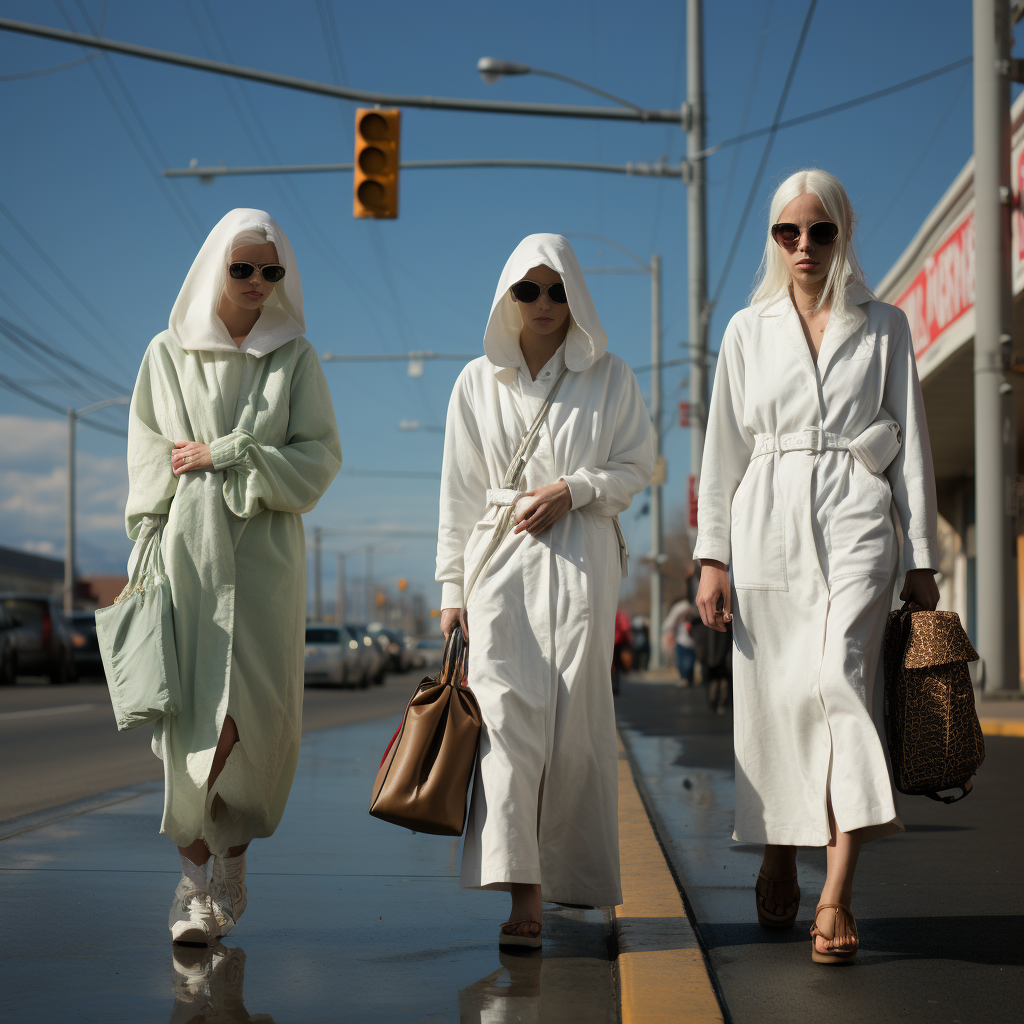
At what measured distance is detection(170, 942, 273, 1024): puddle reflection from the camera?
3217 mm

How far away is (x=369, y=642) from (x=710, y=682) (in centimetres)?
2041

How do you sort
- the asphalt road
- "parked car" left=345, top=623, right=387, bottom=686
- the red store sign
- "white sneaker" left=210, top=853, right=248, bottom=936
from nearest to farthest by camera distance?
"white sneaker" left=210, top=853, right=248, bottom=936
the asphalt road
the red store sign
"parked car" left=345, top=623, right=387, bottom=686

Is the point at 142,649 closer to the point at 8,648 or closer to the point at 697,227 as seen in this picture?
the point at 697,227

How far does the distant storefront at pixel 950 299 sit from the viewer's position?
1330cm

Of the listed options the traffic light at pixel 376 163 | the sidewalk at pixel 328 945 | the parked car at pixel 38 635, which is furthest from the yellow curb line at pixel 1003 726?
the parked car at pixel 38 635

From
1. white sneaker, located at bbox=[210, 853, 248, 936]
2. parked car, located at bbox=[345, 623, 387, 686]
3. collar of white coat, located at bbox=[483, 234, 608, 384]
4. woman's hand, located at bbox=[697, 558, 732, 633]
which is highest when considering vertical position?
collar of white coat, located at bbox=[483, 234, 608, 384]

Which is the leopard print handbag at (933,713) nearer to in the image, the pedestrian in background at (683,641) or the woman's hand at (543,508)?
the woman's hand at (543,508)

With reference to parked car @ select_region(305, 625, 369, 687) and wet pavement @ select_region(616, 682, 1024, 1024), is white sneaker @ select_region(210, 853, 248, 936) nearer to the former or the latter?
wet pavement @ select_region(616, 682, 1024, 1024)

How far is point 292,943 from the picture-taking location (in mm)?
3986

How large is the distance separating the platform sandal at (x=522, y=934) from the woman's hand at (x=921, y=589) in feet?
4.66

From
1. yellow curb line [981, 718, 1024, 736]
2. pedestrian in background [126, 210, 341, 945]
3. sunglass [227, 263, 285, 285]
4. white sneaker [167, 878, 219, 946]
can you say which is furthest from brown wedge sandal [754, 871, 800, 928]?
yellow curb line [981, 718, 1024, 736]

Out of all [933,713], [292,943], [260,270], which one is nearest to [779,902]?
[933,713]

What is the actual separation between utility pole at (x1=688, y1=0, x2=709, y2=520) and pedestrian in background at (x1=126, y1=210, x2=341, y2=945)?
13.5 metres

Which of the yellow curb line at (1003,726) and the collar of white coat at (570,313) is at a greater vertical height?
the collar of white coat at (570,313)
